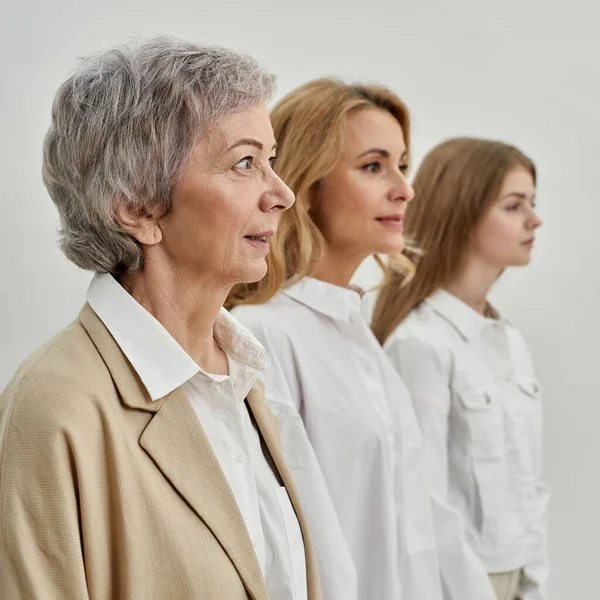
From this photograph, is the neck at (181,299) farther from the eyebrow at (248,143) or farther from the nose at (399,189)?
the nose at (399,189)

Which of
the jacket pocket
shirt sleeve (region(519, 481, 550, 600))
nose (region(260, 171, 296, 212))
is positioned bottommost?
shirt sleeve (region(519, 481, 550, 600))

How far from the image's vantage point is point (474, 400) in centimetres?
234

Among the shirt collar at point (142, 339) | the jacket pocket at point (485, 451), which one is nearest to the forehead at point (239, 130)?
the shirt collar at point (142, 339)

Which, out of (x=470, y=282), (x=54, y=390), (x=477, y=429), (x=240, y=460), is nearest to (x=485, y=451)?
(x=477, y=429)

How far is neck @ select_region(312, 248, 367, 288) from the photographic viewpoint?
6.57 feet

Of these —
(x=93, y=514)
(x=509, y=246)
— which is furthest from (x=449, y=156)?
(x=93, y=514)

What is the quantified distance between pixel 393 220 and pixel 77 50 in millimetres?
829

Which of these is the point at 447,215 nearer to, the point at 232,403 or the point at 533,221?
the point at 533,221

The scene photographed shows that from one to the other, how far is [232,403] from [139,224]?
29cm

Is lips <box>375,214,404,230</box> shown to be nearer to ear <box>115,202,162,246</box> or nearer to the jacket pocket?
the jacket pocket

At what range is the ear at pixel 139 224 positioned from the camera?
48.5 inches

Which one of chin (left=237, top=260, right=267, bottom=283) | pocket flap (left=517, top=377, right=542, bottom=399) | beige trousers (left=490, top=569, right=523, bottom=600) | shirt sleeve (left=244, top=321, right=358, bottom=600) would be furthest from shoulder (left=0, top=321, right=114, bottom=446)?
pocket flap (left=517, top=377, right=542, bottom=399)

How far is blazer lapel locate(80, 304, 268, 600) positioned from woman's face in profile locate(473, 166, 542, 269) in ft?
4.89

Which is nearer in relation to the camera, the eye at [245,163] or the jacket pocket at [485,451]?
the eye at [245,163]
